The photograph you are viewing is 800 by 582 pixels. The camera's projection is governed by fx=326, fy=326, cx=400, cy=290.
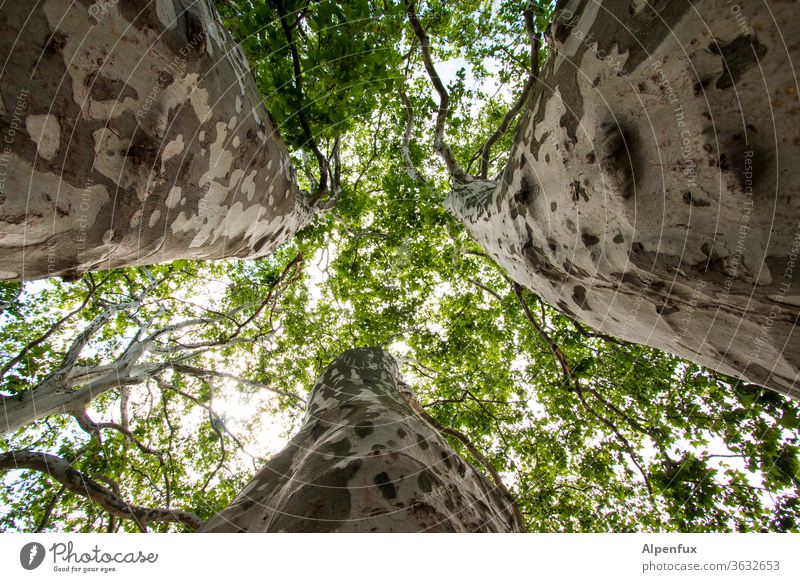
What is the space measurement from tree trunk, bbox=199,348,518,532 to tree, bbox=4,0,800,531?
0.13 meters

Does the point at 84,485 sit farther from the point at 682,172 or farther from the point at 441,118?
the point at 441,118

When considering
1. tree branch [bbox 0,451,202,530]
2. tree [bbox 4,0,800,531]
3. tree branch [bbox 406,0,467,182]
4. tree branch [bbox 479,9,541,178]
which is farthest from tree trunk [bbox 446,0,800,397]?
tree branch [bbox 0,451,202,530]

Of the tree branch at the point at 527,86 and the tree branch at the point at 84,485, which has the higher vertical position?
the tree branch at the point at 527,86

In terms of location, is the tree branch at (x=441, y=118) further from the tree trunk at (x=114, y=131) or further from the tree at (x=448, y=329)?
the tree trunk at (x=114, y=131)

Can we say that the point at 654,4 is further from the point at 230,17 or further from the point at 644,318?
the point at 230,17

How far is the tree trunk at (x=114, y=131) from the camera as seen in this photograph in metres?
1.00

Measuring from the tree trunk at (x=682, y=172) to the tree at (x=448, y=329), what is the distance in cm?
12

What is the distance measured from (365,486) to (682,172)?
1728mm

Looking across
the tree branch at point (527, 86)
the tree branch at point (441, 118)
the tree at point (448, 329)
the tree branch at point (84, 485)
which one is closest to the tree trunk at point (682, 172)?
the tree at point (448, 329)

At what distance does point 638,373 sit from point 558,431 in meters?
1.94

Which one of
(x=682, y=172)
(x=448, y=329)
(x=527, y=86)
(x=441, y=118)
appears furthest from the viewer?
(x=448, y=329)

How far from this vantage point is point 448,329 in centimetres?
809

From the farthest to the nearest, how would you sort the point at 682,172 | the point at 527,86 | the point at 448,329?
the point at 448,329
the point at 527,86
the point at 682,172

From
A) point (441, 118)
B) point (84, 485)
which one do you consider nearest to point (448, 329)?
point (441, 118)
